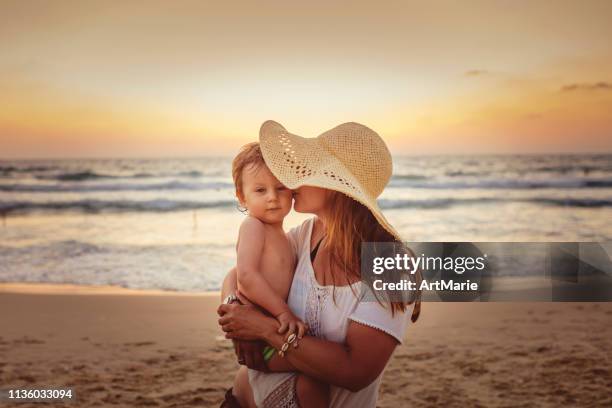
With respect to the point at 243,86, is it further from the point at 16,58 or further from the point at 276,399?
the point at 276,399

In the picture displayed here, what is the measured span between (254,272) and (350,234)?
0.37m

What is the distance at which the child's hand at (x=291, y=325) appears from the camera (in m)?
1.92

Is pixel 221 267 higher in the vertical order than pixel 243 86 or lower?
lower

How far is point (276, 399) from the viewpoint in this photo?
2.04 metres

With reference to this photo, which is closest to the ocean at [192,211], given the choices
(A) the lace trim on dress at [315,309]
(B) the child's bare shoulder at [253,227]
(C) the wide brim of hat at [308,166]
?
(B) the child's bare shoulder at [253,227]

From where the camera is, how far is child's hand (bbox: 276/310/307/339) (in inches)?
75.4

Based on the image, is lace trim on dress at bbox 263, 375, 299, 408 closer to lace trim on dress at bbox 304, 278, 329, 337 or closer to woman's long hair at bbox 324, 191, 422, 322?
lace trim on dress at bbox 304, 278, 329, 337

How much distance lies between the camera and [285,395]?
2.03m

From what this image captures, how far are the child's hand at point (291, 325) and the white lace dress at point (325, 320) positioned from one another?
0.07m

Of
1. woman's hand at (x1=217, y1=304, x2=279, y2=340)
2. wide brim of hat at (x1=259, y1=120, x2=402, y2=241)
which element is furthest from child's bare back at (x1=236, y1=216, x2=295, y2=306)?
wide brim of hat at (x1=259, y1=120, x2=402, y2=241)

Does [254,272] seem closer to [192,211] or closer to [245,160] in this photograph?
[245,160]

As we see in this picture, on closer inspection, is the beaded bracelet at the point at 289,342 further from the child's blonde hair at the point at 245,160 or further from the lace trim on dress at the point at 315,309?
the child's blonde hair at the point at 245,160

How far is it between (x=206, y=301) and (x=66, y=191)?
536 inches

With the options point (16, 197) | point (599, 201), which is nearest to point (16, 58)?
point (16, 197)
